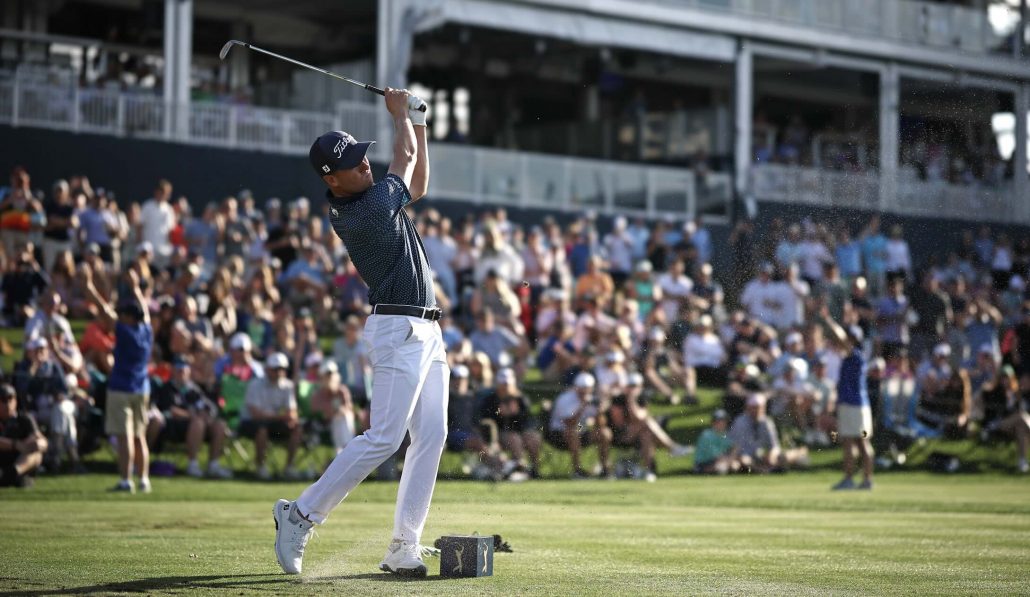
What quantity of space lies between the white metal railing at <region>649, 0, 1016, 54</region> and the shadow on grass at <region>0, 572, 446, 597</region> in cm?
3169

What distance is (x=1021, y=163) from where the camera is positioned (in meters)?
26.9

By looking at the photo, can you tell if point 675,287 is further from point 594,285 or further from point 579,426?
point 579,426

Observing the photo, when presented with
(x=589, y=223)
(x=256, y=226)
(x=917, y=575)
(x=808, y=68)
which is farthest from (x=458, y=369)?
(x=808, y=68)

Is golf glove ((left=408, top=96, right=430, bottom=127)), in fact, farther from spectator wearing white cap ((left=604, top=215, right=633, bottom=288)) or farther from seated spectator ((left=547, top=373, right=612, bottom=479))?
spectator wearing white cap ((left=604, top=215, right=633, bottom=288))

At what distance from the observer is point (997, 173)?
30328mm

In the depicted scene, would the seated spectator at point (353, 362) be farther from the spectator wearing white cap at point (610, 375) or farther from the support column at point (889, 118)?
the support column at point (889, 118)

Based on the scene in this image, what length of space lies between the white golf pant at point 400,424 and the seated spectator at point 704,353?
595 inches

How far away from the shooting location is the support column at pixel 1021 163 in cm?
2733

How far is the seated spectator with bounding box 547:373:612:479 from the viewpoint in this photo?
64.7 ft

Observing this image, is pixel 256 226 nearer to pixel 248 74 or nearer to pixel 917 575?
pixel 248 74

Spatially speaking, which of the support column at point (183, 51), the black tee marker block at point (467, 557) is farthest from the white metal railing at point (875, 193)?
the black tee marker block at point (467, 557)

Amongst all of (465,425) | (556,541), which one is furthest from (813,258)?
(556,541)

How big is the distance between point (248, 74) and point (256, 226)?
35.7ft

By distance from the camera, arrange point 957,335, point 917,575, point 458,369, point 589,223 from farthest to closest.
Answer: point 589,223 < point 957,335 < point 458,369 < point 917,575
